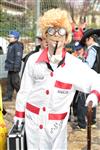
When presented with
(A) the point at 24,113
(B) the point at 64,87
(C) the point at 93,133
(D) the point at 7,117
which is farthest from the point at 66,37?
(D) the point at 7,117

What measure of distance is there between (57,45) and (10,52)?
6341 millimetres

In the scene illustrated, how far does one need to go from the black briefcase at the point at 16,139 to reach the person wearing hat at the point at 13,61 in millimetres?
6116

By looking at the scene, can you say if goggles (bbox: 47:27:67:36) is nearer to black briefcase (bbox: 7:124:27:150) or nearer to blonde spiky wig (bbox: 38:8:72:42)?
blonde spiky wig (bbox: 38:8:72:42)

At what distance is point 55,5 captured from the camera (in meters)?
11.1

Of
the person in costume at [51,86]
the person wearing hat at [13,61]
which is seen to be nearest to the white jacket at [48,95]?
the person in costume at [51,86]

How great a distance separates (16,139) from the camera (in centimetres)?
405

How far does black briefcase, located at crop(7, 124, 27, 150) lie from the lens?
13.3 feet

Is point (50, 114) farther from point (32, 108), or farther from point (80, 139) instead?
point (80, 139)

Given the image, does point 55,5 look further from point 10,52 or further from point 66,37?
point 66,37

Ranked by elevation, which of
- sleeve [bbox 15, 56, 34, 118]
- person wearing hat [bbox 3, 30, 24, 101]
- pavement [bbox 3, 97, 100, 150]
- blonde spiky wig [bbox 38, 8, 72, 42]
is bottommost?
pavement [bbox 3, 97, 100, 150]

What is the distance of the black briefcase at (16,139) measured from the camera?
4.05 meters

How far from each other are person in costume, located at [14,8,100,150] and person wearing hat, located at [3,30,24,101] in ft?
19.8

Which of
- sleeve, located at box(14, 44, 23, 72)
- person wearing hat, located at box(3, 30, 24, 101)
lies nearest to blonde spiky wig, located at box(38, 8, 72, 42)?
person wearing hat, located at box(3, 30, 24, 101)

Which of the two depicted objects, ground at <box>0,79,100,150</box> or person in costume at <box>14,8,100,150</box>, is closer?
person in costume at <box>14,8,100,150</box>
